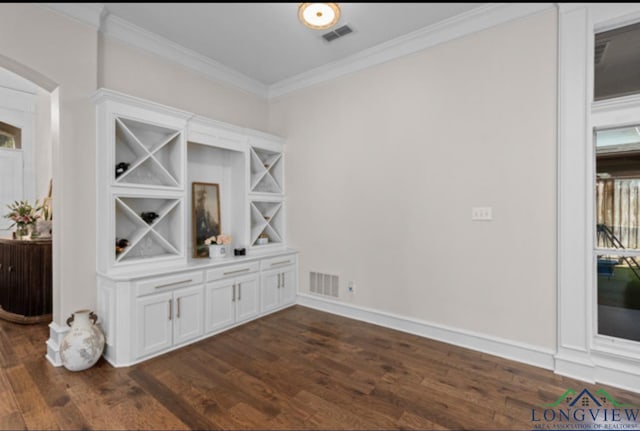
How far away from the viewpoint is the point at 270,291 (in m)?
3.88

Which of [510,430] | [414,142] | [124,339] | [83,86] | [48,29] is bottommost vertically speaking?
[510,430]

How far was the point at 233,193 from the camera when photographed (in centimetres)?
408

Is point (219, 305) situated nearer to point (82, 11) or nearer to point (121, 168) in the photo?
point (121, 168)

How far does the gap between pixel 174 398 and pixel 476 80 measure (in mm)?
3683

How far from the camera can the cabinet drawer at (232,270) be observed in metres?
3.19

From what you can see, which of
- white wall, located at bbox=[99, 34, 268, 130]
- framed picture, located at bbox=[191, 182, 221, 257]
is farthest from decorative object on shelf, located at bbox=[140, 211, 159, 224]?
white wall, located at bbox=[99, 34, 268, 130]

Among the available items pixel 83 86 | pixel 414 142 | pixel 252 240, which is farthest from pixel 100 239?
pixel 414 142

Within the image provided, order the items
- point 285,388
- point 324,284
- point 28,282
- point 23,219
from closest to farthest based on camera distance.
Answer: point 285,388 < point 28,282 < point 23,219 < point 324,284

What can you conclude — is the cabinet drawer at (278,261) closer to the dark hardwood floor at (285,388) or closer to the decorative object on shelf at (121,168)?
the dark hardwood floor at (285,388)

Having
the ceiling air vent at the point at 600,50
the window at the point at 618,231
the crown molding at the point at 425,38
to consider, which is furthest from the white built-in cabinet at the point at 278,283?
the ceiling air vent at the point at 600,50

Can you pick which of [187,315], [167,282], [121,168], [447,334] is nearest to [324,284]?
[447,334]

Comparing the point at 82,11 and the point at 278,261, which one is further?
the point at 278,261

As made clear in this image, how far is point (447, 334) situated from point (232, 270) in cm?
236

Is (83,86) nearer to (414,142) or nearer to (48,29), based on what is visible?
(48,29)
